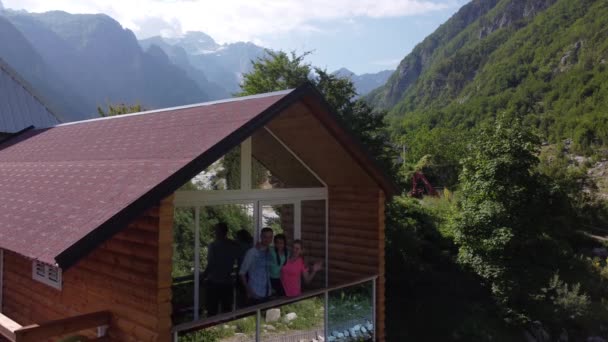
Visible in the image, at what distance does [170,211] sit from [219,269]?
5.60ft

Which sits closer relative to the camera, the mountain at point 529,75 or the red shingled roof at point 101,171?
the red shingled roof at point 101,171

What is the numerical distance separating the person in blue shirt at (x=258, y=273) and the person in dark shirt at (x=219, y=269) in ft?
0.66

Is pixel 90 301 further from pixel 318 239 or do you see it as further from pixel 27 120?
pixel 27 120

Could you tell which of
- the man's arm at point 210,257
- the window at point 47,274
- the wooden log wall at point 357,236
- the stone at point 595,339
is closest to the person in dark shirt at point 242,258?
the man's arm at point 210,257

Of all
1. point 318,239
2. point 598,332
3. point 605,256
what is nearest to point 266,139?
point 318,239

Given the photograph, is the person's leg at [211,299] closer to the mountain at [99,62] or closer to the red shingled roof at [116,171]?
the red shingled roof at [116,171]

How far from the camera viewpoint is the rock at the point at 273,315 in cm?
609

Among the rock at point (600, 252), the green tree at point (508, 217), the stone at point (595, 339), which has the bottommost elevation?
the stone at point (595, 339)

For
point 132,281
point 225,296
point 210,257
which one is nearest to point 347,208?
point 225,296

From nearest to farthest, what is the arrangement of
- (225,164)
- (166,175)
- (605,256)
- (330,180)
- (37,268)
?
(166,175) → (225,164) → (37,268) → (330,180) → (605,256)

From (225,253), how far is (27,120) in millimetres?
14144

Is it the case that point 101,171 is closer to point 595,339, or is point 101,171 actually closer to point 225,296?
point 225,296

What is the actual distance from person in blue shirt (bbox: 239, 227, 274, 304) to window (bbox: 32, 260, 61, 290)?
269 centimetres

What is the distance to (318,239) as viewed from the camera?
855 centimetres
